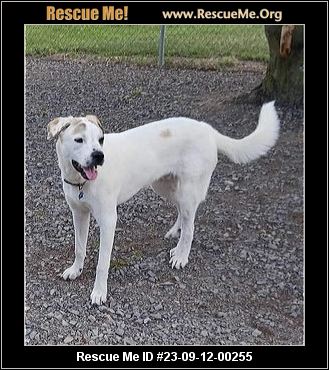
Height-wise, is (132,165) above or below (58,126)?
below

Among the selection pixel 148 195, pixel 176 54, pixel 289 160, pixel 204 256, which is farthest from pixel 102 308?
pixel 176 54

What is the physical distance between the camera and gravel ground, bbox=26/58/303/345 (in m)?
3.14

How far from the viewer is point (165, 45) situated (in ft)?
22.1

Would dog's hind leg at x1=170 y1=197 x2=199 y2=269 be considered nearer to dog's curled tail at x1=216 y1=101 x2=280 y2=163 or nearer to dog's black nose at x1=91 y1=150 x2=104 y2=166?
dog's curled tail at x1=216 y1=101 x2=280 y2=163

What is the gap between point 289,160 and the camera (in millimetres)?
5352

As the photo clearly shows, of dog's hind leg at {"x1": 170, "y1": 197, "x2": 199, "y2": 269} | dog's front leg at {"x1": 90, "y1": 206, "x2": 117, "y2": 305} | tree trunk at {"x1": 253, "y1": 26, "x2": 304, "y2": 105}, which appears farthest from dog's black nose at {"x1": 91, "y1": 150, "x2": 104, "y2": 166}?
tree trunk at {"x1": 253, "y1": 26, "x2": 304, "y2": 105}

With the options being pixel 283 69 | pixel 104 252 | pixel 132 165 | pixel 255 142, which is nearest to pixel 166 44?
pixel 283 69

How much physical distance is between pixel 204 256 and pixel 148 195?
1067 mm

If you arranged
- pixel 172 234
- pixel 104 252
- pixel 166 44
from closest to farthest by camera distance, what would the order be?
pixel 104 252 → pixel 172 234 → pixel 166 44

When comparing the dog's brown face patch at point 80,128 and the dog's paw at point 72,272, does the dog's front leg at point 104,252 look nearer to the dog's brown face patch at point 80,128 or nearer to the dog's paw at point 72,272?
the dog's paw at point 72,272

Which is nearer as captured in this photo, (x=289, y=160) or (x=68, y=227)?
(x=68, y=227)

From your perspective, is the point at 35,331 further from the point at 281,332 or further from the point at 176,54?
the point at 176,54

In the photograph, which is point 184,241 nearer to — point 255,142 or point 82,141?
point 255,142

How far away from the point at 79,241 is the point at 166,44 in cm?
396
